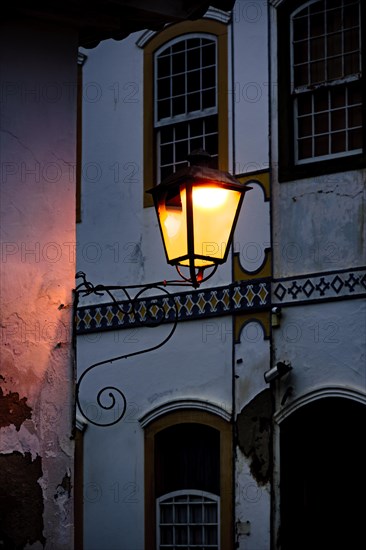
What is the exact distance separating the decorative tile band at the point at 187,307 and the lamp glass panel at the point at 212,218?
16.8ft

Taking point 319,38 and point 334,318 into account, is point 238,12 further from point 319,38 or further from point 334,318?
point 334,318

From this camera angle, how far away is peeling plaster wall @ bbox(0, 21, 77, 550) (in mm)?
7387

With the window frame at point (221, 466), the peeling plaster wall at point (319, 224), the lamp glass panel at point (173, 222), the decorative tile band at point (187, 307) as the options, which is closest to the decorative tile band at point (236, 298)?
the decorative tile band at point (187, 307)

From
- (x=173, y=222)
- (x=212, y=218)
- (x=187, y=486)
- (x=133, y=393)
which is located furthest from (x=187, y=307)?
(x=212, y=218)

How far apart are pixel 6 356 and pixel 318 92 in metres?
7.30

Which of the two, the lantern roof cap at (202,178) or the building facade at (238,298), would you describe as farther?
the building facade at (238,298)

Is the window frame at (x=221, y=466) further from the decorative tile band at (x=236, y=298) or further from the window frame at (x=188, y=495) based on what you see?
the decorative tile band at (x=236, y=298)

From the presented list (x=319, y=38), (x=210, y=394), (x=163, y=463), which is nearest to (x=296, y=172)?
(x=319, y=38)

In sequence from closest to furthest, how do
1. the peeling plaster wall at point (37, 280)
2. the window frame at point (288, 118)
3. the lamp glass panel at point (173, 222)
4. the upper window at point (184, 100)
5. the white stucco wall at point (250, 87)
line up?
the peeling plaster wall at point (37, 280) → the lamp glass panel at point (173, 222) → the window frame at point (288, 118) → the white stucco wall at point (250, 87) → the upper window at point (184, 100)

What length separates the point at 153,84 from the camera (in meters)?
15.6

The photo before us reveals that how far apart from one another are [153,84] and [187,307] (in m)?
2.54

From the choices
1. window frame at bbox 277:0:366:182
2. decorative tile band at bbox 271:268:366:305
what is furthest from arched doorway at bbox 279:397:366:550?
window frame at bbox 277:0:366:182

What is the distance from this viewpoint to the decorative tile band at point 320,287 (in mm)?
13312

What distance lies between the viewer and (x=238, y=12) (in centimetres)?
1480
